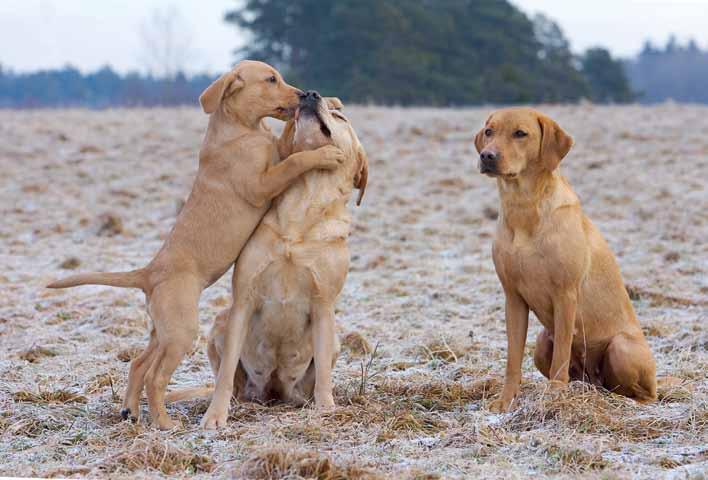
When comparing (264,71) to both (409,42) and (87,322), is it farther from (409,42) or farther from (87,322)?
(409,42)

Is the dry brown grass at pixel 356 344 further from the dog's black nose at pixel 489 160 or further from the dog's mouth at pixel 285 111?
the dog's black nose at pixel 489 160

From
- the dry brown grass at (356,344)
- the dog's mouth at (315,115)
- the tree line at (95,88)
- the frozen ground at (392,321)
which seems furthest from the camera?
the tree line at (95,88)

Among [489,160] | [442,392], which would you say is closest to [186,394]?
[442,392]

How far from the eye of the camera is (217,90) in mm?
5262

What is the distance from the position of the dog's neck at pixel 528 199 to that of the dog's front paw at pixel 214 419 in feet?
6.12

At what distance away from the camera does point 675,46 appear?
56.9m

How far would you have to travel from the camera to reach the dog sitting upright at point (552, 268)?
4.91 metres

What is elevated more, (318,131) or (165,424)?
(318,131)

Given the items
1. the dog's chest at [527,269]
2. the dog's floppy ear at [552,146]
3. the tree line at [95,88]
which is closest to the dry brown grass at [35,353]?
the dog's chest at [527,269]

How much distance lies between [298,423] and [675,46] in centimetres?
5774

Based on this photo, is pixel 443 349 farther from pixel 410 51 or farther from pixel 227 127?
pixel 410 51

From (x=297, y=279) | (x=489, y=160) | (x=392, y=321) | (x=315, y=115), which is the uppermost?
(x=315, y=115)

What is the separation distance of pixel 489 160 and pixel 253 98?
1.46 m

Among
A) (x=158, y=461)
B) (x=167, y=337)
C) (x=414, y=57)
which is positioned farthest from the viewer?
(x=414, y=57)
